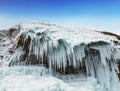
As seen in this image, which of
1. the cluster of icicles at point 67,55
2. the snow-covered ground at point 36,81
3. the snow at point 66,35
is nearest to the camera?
the snow-covered ground at point 36,81

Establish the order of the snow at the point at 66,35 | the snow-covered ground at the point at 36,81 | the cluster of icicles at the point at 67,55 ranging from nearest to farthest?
the snow-covered ground at the point at 36,81 → the snow at the point at 66,35 → the cluster of icicles at the point at 67,55

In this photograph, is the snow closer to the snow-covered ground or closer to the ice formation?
the ice formation

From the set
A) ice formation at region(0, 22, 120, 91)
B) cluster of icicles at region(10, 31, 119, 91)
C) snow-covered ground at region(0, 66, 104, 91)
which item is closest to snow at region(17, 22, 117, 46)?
ice formation at region(0, 22, 120, 91)

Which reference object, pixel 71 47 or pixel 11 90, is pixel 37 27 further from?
pixel 11 90

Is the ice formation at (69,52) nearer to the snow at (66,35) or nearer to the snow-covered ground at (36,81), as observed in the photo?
the snow at (66,35)

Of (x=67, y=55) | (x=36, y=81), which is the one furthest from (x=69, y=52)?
(x=36, y=81)

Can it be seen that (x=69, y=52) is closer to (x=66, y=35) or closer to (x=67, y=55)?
(x=67, y=55)

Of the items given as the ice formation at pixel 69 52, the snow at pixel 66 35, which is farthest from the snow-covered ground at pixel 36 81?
the snow at pixel 66 35
